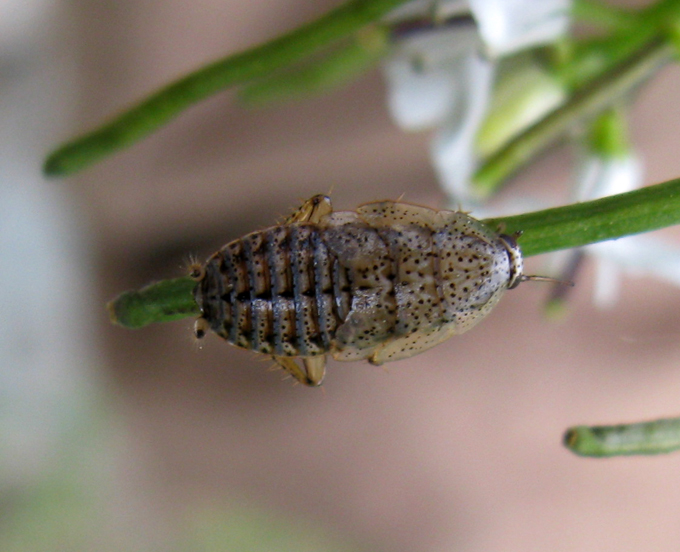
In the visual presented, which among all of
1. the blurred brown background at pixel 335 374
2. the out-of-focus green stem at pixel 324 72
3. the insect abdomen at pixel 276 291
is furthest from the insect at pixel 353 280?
the blurred brown background at pixel 335 374

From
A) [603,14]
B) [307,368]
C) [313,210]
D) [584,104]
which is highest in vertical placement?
[603,14]

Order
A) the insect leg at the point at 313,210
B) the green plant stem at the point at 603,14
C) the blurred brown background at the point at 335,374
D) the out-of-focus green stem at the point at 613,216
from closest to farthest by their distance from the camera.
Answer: the out-of-focus green stem at the point at 613,216, the insect leg at the point at 313,210, the green plant stem at the point at 603,14, the blurred brown background at the point at 335,374

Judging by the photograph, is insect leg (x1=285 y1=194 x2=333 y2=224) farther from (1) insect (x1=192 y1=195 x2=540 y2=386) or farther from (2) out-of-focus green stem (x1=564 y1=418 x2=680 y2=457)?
(2) out-of-focus green stem (x1=564 y1=418 x2=680 y2=457)

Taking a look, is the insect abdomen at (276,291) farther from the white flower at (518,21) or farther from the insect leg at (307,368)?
the white flower at (518,21)

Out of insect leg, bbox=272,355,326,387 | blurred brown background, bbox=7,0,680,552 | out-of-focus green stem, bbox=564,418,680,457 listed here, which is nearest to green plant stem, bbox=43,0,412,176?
insect leg, bbox=272,355,326,387

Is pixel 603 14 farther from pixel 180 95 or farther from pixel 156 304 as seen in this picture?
pixel 156 304

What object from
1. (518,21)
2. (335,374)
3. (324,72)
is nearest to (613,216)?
(518,21)
